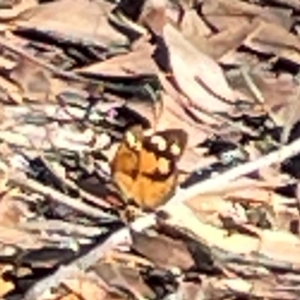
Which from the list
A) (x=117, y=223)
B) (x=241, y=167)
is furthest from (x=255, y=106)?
(x=117, y=223)

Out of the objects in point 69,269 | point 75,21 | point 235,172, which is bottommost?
point 69,269

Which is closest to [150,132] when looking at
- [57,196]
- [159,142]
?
[159,142]

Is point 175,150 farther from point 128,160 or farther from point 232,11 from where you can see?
point 232,11

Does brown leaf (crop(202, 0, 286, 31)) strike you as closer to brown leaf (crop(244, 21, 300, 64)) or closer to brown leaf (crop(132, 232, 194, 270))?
brown leaf (crop(244, 21, 300, 64))

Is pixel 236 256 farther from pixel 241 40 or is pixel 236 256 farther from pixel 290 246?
pixel 241 40

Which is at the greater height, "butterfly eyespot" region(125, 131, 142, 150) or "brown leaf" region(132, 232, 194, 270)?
"butterfly eyespot" region(125, 131, 142, 150)

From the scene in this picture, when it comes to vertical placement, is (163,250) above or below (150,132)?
below

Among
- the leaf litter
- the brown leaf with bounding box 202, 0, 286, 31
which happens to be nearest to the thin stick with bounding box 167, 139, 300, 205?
the leaf litter
